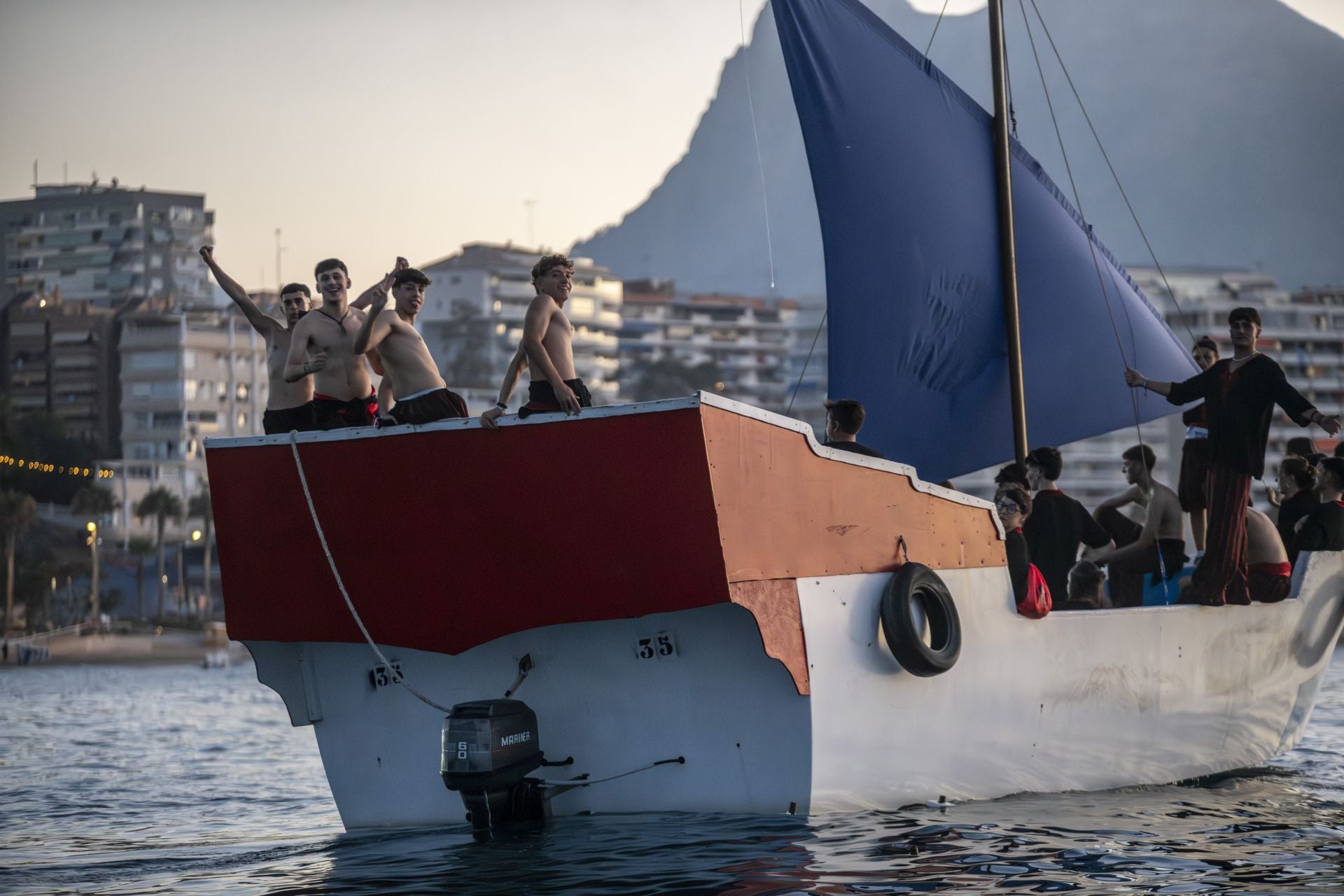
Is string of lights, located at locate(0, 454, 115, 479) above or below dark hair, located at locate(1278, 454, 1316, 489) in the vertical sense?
above

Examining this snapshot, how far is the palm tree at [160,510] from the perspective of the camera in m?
99.1

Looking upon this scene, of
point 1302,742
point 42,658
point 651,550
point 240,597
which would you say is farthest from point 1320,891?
point 42,658

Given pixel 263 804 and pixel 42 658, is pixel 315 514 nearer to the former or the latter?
pixel 263 804

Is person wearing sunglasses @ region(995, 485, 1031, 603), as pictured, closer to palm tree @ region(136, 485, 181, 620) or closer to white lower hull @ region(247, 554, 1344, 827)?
white lower hull @ region(247, 554, 1344, 827)

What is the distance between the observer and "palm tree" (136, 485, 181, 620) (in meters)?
99.1

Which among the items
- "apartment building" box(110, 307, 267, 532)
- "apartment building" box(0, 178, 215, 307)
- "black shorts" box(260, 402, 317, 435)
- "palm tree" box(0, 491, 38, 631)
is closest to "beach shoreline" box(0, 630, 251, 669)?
"palm tree" box(0, 491, 38, 631)

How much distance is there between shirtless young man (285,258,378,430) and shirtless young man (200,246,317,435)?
146 mm

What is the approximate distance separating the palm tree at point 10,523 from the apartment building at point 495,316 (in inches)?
1813

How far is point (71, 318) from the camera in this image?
4218 inches

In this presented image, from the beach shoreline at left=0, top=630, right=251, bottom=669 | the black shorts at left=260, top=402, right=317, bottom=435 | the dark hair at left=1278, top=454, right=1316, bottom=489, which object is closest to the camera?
the black shorts at left=260, top=402, right=317, bottom=435

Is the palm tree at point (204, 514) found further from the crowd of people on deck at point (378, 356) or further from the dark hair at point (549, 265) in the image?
the dark hair at point (549, 265)

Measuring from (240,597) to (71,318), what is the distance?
342 ft

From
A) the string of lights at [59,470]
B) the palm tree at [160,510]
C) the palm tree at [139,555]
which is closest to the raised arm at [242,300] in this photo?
the palm tree at [139,555]

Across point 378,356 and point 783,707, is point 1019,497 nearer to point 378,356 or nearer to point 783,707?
point 783,707
